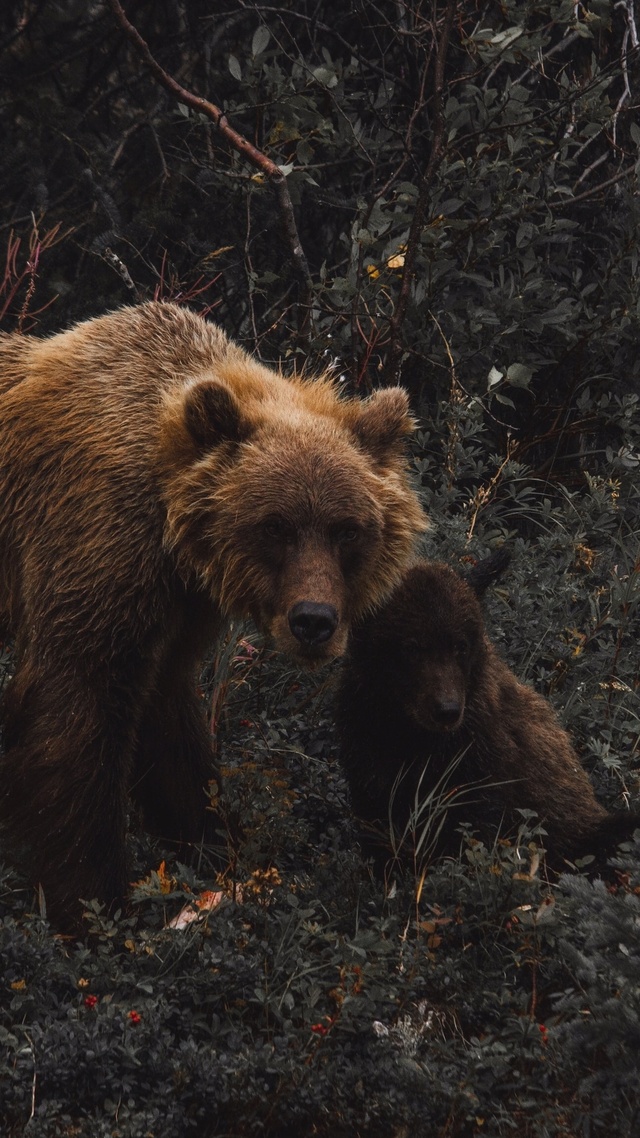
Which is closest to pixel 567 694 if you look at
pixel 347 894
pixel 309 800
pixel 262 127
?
pixel 309 800

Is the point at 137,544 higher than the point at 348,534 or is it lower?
lower

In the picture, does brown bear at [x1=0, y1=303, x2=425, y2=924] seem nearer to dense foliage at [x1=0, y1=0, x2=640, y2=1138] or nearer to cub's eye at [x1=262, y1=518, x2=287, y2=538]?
cub's eye at [x1=262, y1=518, x2=287, y2=538]

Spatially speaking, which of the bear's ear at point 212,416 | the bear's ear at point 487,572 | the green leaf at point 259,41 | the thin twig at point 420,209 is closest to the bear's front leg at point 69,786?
the bear's ear at point 212,416

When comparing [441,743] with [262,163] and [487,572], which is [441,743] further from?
[262,163]

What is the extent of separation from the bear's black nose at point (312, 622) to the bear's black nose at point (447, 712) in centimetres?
57

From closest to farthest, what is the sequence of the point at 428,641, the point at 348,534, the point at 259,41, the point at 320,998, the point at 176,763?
the point at 320,998 < the point at 348,534 < the point at 428,641 < the point at 176,763 < the point at 259,41

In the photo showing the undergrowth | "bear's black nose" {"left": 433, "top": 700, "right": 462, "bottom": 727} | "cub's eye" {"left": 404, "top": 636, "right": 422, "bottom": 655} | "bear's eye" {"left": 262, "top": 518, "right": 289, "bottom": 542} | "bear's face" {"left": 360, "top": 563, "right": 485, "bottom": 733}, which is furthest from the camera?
"cub's eye" {"left": 404, "top": 636, "right": 422, "bottom": 655}

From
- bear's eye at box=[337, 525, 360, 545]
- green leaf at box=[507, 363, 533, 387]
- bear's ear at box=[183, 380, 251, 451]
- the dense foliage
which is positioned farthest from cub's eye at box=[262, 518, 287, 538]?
green leaf at box=[507, 363, 533, 387]

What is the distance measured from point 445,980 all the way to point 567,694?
2.01 meters

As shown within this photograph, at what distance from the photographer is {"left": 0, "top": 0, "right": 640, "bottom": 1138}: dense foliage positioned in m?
3.10

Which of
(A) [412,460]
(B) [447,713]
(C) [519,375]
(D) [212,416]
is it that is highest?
(C) [519,375]

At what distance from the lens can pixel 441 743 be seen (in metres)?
4.45

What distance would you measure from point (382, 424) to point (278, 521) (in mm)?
574

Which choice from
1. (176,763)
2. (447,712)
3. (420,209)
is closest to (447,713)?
(447,712)
